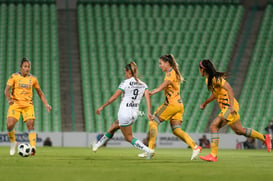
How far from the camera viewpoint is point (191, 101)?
98.9 ft

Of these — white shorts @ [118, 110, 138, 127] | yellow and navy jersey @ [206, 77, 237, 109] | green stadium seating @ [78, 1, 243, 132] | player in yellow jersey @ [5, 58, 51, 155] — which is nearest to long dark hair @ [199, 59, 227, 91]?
yellow and navy jersey @ [206, 77, 237, 109]

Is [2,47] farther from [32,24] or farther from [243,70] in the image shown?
[243,70]

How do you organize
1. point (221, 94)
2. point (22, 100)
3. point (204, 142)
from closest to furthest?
point (221, 94) → point (22, 100) → point (204, 142)

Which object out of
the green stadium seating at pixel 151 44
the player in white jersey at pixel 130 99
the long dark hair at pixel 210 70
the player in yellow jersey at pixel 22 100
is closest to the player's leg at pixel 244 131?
the long dark hair at pixel 210 70

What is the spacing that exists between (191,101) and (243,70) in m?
4.62

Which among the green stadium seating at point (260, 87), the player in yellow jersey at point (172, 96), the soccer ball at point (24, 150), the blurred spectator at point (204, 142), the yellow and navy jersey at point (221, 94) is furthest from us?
the green stadium seating at point (260, 87)

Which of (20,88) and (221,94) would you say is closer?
(221,94)

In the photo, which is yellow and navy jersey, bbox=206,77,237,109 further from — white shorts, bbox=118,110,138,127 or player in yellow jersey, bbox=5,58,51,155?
player in yellow jersey, bbox=5,58,51,155

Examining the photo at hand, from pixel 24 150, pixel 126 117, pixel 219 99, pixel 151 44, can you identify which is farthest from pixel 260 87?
pixel 24 150

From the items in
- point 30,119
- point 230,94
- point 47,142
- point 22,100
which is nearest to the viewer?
point 230,94

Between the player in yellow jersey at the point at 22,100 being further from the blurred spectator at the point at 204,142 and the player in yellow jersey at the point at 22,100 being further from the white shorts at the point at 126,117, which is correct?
the blurred spectator at the point at 204,142

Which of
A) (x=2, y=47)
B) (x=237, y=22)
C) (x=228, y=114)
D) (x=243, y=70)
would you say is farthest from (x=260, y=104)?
(x=228, y=114)

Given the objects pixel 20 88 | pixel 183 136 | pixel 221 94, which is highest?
pixel 20 88

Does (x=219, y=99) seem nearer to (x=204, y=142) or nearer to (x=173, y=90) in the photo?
(x=173, y=90)
